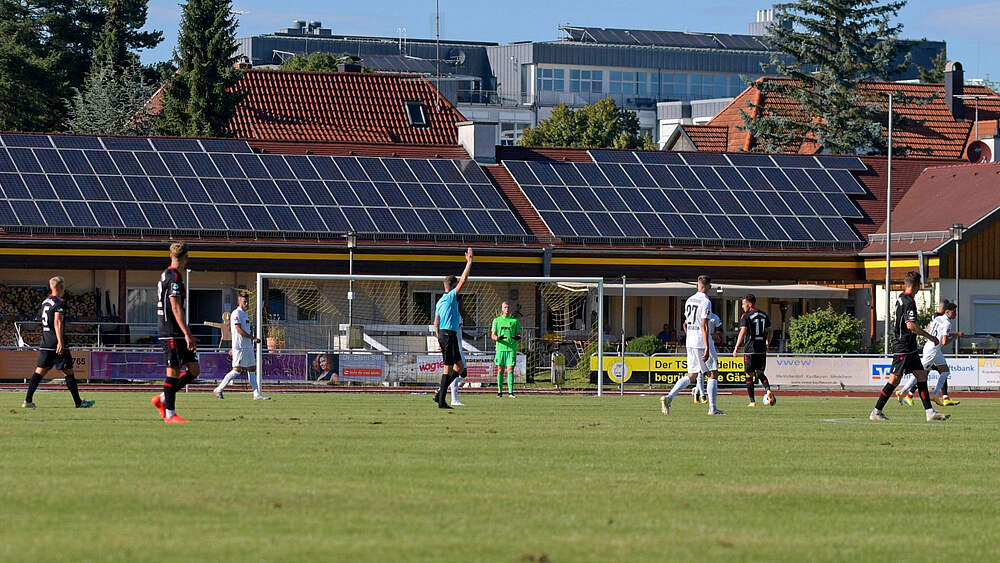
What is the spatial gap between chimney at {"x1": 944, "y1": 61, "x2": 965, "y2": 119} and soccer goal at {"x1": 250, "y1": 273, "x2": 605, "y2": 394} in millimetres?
35177

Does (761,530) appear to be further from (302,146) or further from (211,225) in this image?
(302,146)

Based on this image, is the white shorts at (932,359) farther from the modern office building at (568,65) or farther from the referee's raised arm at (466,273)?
the modern office building at (568,65)

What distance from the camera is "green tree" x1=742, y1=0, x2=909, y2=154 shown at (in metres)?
70.0

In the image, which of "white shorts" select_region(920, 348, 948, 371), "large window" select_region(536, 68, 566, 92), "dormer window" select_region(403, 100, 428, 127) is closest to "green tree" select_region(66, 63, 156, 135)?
"dormer window" select_region(403, 100, 428, 127)

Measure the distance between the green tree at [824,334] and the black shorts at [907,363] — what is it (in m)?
21.1

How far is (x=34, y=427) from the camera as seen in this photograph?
16.9m

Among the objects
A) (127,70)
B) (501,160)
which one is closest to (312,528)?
(501,160)

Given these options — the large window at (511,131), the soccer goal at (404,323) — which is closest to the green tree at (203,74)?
the soccer goal at (404,323)

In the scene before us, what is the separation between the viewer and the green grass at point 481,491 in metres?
9.40

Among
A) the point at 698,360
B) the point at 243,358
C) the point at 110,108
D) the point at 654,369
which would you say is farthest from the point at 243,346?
the point at 110,108

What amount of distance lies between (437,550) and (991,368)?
33.6 meters

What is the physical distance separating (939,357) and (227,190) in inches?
1074

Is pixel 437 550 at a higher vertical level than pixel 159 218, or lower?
lower

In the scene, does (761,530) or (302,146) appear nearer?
(761,530)
